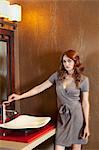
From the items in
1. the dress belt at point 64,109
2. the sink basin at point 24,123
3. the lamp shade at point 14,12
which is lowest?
the sink basin at point 24,123

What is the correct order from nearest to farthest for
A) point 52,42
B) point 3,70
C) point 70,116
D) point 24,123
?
point 24,123
point 70,116
point 3,70
point 52,42

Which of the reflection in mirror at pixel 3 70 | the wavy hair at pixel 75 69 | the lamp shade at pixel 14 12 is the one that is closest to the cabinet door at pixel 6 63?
the reflection in mirror at pixel 3 70

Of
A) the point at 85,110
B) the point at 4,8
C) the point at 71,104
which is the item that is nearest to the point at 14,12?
the point at 4,8

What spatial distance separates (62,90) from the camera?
83.9 inches

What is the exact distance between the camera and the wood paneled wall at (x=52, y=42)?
2369mm

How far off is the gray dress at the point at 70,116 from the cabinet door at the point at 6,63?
51cm

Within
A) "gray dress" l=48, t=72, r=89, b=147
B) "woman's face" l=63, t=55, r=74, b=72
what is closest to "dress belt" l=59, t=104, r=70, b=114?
"gray dress" l=48, t=72, r=89, b=147

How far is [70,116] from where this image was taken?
2.13m

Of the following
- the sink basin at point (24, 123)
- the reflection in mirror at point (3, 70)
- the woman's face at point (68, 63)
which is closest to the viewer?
the sink basin at point (24, 123)

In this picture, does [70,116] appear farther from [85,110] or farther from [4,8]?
[4,8]

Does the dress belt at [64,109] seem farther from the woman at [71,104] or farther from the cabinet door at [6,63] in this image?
the cabinet door at [6,63]

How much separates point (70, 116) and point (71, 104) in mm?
96

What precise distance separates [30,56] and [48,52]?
190mm

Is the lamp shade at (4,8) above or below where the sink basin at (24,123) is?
above
